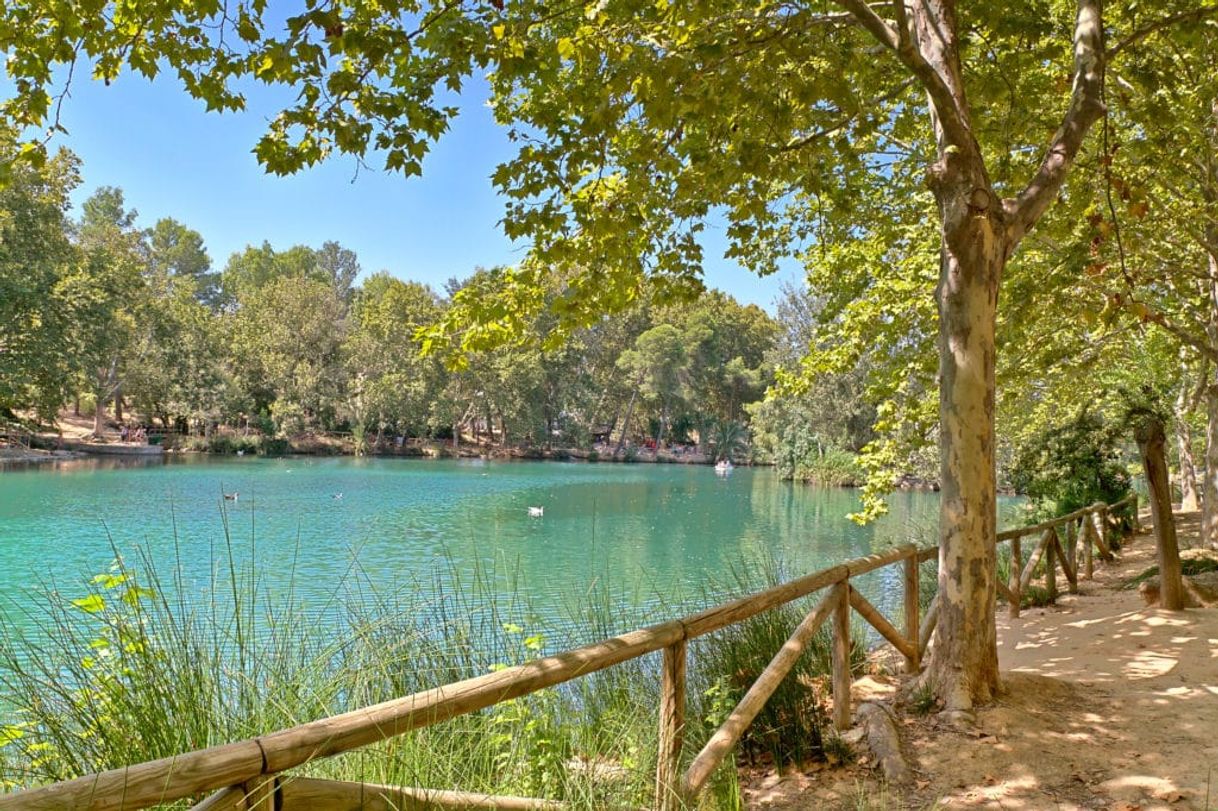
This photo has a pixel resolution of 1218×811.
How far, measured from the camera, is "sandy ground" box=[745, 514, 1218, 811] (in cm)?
306

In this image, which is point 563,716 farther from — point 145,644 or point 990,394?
point 990,394

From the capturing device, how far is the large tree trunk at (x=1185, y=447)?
15.0m

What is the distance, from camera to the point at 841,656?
3.80 meters

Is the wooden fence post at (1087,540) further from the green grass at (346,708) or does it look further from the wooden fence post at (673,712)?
the wooden fence post at (673,712)

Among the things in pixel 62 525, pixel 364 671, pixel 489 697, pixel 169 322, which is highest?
pixel 169 322

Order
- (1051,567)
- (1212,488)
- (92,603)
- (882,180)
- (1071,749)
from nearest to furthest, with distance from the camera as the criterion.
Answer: (92,603) < (1071,749) < (1051,567) < (882,180) < (1212,488)

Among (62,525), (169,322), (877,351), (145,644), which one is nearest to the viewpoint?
(145,644)

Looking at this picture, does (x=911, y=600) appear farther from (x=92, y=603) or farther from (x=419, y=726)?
(x=92, y=603)

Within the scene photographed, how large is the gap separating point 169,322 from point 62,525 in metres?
29.0

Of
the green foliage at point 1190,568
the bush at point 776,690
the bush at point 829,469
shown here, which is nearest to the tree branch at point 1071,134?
the bush at point 776,690

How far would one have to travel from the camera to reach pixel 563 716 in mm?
3811

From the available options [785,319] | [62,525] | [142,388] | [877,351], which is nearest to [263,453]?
[142,388]

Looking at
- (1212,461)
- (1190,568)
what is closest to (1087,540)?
(1190,568)

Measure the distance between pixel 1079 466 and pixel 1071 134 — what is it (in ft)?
31.4
